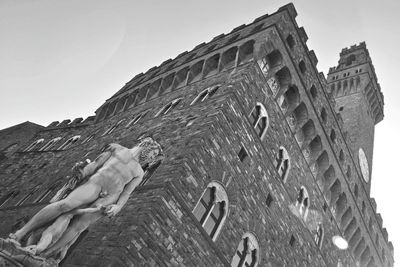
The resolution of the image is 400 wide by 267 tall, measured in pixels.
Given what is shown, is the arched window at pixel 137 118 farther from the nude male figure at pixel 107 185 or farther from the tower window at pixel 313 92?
the nude male figure at pixel 107 185

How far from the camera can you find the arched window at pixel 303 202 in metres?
12.3

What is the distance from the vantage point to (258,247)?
962cm

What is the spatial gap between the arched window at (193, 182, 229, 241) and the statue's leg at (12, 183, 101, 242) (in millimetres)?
3222

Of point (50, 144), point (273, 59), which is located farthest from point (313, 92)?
point (50, 144)

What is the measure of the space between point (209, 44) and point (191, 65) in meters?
2.15

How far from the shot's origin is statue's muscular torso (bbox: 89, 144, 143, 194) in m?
5.61

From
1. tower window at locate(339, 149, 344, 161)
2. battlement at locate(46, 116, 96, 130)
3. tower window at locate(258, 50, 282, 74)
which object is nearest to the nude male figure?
tower window at locate(258, 50, 282, 74)

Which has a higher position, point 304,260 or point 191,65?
point 191,65

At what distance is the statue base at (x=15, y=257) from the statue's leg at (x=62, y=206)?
0.78 feet

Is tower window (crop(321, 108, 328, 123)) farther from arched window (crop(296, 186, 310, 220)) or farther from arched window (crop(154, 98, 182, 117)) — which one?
arched window (crop(154, 98, 182, 117))

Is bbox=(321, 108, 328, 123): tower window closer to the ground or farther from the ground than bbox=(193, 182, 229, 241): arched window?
farther from the ground

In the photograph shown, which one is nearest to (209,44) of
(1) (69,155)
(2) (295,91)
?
(2) (295,91)

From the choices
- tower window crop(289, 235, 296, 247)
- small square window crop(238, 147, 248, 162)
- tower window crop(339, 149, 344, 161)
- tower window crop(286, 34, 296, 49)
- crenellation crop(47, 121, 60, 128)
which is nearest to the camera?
small square window crop(238, 147, 248, 162)

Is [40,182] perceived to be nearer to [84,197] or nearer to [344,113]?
[84,197]
